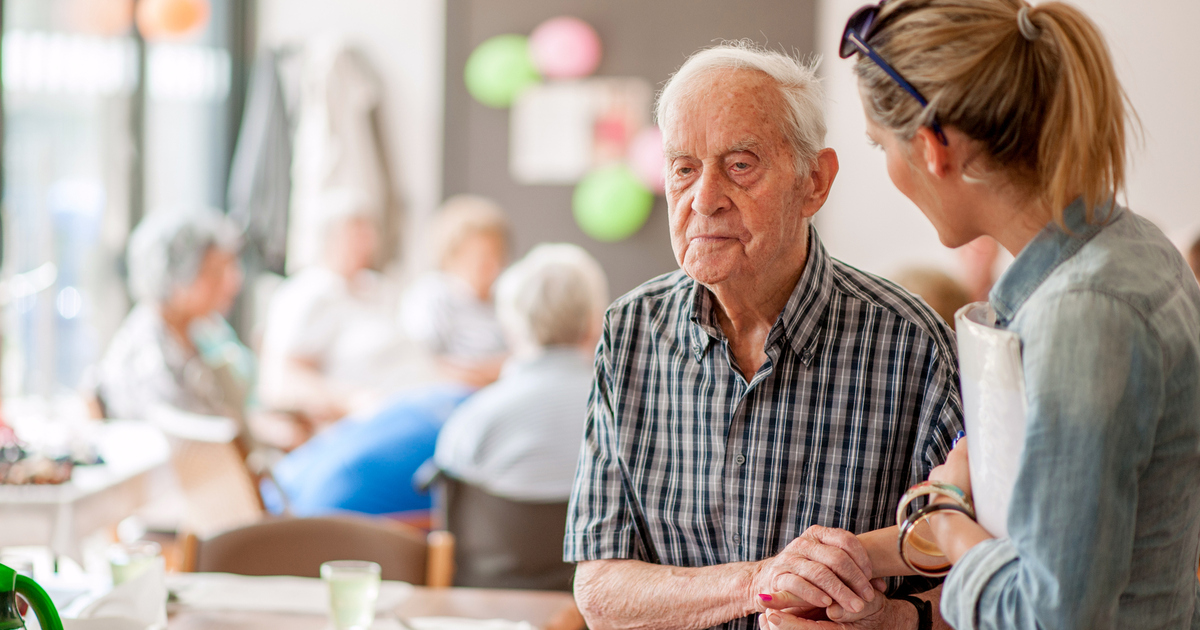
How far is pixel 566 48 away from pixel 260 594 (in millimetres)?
4340

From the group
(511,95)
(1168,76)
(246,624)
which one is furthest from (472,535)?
(1168,76)

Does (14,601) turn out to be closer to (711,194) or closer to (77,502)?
(711,194)

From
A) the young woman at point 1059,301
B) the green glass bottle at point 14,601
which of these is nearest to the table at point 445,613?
the green glass bottle at point 14,601

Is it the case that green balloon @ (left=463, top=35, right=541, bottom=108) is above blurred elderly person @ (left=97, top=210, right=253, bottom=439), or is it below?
above

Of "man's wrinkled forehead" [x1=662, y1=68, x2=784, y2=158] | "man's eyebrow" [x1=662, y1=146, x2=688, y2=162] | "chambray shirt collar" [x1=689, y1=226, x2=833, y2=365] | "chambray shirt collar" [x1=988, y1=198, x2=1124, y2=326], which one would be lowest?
"chambray shirt collar" [x1=689, y1=226, x2=833, y2=365]

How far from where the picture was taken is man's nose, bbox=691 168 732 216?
131 cm

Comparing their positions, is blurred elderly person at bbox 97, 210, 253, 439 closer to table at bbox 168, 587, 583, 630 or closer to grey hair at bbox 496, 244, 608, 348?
grey hair at bbox 496, 244, 608, 348

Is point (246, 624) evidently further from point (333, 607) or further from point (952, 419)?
point (952, 419)

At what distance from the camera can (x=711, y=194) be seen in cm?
131

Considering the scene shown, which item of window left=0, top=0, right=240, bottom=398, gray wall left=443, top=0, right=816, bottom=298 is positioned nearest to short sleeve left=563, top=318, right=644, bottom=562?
window left=0, top=0, right=240, bottom=398

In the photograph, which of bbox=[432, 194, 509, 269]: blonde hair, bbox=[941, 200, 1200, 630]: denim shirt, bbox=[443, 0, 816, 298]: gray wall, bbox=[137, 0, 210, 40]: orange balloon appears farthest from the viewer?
bbox=[443, 0, 816, 298]: gray wall

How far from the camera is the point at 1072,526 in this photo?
805 millimetres

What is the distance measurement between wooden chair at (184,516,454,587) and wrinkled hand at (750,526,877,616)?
1005mm

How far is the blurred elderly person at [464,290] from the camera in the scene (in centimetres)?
490
